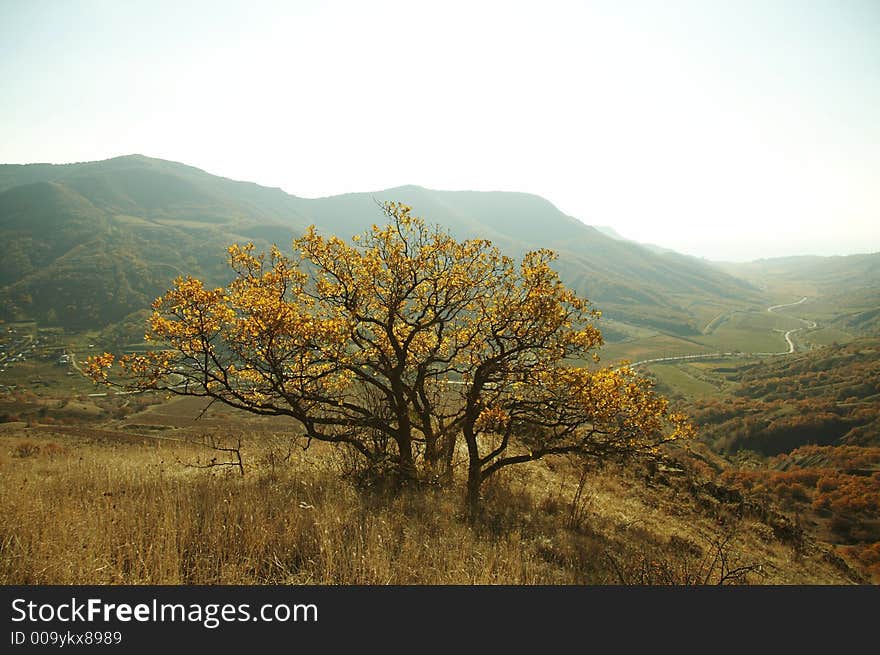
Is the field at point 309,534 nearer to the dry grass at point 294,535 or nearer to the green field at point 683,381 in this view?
the dry grass at point 294,535

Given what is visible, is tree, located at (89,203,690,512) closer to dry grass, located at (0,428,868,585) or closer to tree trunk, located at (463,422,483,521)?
tree trunk, located at (463,422,483,521)

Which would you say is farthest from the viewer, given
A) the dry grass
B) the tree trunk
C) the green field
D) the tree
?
the green field

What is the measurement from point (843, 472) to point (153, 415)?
5236 inches

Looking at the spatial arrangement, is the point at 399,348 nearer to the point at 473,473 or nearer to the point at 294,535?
the point at 473,473

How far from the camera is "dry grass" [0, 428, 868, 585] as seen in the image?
5824 mm

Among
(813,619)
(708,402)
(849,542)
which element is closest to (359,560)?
(813,619)

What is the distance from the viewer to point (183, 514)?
7.17 metres

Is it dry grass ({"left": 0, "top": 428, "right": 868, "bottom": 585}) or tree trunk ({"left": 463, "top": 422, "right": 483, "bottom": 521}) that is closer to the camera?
dry grass ({"left": 0, "top": 428, "right": 868, "bottom": 585})

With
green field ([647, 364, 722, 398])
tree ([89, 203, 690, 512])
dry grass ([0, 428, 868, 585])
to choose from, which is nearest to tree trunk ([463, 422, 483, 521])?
tree ([89, 203, 690, 512])

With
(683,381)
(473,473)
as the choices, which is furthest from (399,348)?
(683,381)

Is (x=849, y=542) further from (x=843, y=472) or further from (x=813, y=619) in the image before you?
(x=813, y=619)

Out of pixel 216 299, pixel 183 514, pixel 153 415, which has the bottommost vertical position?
pixel 153 415

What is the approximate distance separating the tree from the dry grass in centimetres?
194

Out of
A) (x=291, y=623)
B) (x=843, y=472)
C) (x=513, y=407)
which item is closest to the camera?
(x=291, y=623)
